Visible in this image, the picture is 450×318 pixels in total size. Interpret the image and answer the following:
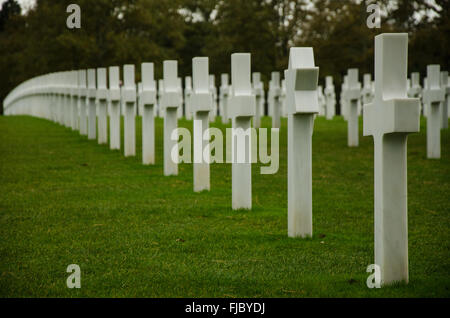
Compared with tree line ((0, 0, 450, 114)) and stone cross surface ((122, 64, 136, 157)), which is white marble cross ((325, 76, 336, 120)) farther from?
stone cross surface ((122, 64, 136, 157))

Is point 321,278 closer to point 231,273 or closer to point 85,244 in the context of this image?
point 231,273

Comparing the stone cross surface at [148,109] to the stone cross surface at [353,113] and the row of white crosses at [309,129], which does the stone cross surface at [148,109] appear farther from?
the stone cross surface at [353,113]

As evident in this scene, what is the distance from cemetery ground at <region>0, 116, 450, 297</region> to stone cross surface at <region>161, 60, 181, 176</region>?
0.86 ft

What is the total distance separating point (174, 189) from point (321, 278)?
478 cm

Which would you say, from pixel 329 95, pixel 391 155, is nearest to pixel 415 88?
pixel 329 95

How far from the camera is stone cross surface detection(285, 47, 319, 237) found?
638 cm

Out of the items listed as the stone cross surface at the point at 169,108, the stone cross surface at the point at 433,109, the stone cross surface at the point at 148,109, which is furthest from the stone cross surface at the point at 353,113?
the stone cross surface at the point at 169,108

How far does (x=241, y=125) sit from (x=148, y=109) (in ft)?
15.4

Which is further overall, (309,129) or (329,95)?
(329,95)

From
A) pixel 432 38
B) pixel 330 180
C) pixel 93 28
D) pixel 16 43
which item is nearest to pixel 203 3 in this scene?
pixel 16 43

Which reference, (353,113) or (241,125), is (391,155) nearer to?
(241,125)

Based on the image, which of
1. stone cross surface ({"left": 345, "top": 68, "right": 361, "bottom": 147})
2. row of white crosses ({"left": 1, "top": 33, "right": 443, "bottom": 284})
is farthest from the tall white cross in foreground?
stone cross surface ({"left": 345, "top": 68, "right": 361, "bottom": 147})

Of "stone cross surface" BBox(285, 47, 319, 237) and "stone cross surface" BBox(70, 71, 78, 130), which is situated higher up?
"stone cross surface" BBox(70, 71, 78, 130)

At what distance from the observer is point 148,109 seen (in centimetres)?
1259
